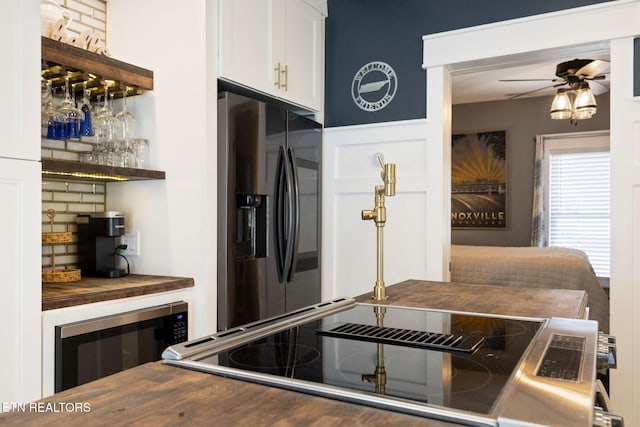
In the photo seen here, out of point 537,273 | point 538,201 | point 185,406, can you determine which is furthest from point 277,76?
point 538,201

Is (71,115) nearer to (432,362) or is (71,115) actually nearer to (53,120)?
(53,120)

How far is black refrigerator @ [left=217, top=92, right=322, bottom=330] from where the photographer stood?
2447mm

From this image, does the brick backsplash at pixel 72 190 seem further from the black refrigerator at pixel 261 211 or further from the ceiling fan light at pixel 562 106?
the ceiling fan light at pixel 562 106

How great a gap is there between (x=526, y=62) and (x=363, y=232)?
1.34 metres

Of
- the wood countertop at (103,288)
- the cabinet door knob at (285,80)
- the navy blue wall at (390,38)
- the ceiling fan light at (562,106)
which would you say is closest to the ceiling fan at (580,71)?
the ceiling fan light at (562,106)

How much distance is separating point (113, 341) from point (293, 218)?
3.80 feet

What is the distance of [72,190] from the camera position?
2.51 m

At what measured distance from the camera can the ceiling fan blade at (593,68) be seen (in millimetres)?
4736

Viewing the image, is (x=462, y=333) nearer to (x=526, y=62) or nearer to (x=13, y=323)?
(x=13, y=323)

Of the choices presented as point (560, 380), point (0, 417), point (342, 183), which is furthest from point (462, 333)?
point (342, 183)

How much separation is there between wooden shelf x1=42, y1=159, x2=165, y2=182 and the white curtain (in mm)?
5432

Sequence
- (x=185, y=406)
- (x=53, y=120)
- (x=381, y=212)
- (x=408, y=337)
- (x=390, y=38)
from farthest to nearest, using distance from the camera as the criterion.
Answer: (x=390, y=38)
(x=53, y=120)
(x=381, y=212)
(x=408, y=337)
(x=185, y=406)

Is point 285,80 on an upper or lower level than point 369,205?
upper

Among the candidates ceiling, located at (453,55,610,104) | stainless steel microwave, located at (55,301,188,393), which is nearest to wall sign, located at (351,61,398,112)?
stainless steel microwave, located at (55,301,188,393)
